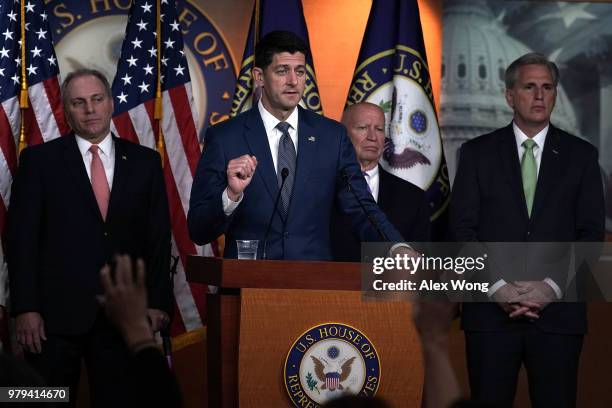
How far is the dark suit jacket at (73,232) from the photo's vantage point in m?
4.29

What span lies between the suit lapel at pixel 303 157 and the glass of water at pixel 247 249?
0.81 feet

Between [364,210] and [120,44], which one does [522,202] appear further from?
[120,44]

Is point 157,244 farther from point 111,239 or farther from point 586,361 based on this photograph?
point 586,361

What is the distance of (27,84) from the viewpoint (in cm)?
524

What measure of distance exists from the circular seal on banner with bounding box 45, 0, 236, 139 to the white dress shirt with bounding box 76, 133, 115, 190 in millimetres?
1115

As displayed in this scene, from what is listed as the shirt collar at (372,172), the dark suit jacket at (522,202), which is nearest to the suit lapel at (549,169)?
the dark suit jacket at (522,202)

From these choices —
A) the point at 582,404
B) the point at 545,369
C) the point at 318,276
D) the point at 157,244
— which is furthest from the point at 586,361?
the point at 318,276

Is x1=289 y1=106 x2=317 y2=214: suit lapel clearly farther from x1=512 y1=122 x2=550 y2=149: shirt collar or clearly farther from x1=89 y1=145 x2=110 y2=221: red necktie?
x1=512 y1=122 x2=550 y2=149: shirt collar

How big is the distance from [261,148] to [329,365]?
963 millimetres

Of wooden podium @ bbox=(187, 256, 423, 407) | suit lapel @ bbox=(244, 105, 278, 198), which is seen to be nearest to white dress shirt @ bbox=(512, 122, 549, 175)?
suit lapel @ bbox=(244, 105, 278, 198)

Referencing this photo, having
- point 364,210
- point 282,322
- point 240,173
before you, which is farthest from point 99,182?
point 282,322

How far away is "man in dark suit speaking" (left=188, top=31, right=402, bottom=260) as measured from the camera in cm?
375

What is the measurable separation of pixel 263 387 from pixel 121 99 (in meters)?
2.56

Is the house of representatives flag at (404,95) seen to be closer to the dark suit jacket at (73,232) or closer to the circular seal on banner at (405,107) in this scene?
the circular seal on banner at (405,107)
